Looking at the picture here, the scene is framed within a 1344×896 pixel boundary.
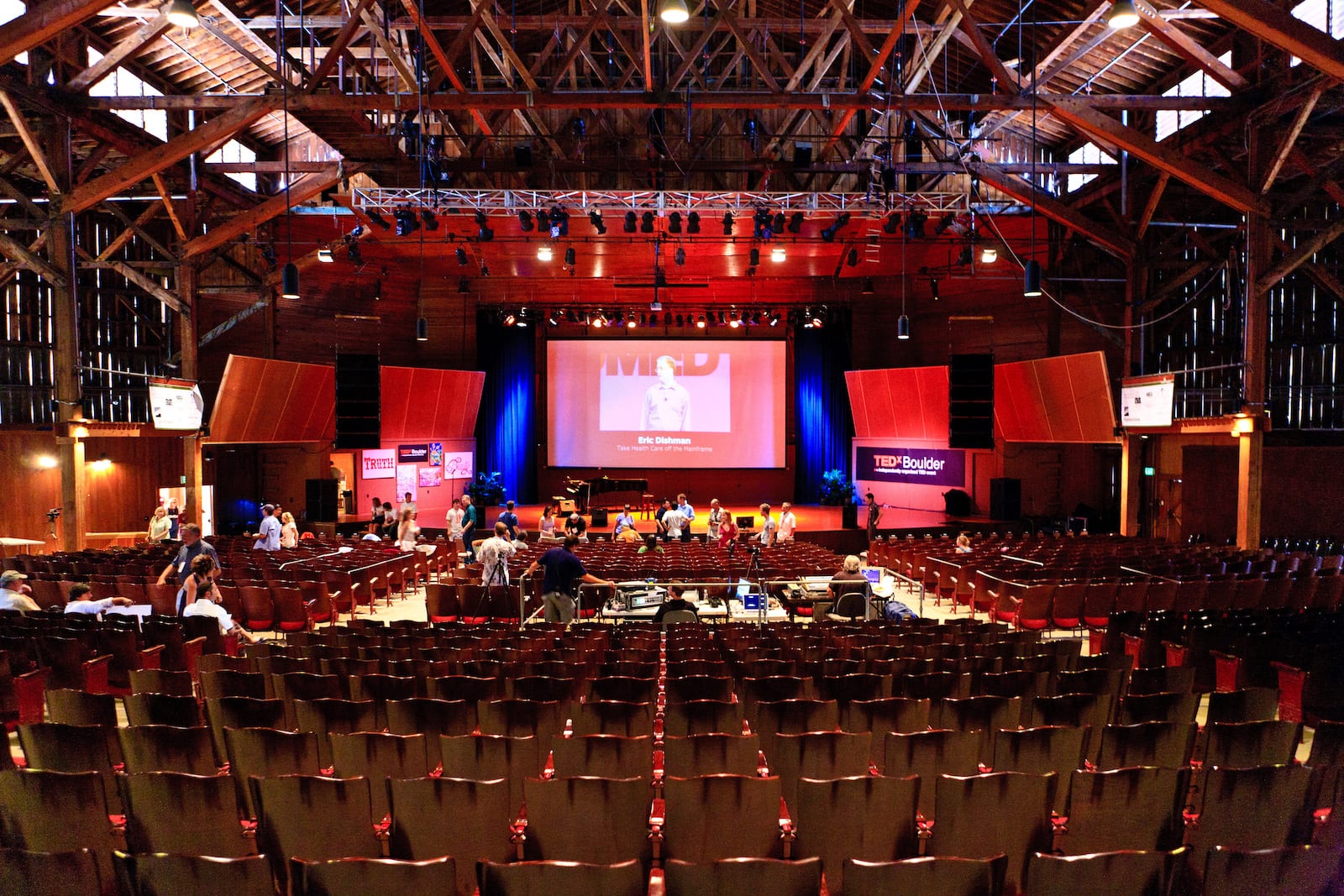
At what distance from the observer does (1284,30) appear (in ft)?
30.4

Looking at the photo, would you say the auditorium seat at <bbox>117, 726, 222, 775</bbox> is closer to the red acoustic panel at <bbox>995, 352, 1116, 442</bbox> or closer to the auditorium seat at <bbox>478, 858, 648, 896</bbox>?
the auditorium seat at <bbox>478, 858, 648, 896</bbox>


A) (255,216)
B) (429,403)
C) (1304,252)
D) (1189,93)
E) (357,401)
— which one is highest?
(1189,93)

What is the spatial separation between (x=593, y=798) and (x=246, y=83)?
1724cm

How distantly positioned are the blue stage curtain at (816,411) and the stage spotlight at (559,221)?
482 inches

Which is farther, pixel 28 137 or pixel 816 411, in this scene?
pixel 816 411

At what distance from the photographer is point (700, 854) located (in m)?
3.38

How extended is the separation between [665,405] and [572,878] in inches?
891

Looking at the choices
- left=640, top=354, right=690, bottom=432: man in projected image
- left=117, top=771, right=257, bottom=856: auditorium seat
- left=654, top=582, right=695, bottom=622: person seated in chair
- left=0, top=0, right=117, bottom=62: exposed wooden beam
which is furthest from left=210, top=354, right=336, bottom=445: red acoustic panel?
left=117, top=771, right=257, bottom=856: auditorium seat

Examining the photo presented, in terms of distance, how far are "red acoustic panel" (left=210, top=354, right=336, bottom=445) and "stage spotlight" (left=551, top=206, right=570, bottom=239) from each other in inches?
296

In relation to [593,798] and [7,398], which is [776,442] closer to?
[7,398]

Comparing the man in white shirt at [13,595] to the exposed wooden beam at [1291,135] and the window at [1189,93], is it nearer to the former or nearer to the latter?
Answer: the exposed wooden beam at [1291,135]

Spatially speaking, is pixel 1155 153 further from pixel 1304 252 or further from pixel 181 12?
pixel 181 12

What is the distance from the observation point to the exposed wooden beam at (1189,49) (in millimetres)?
11312

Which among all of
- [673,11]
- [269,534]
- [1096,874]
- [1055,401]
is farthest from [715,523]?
[1096,874]
